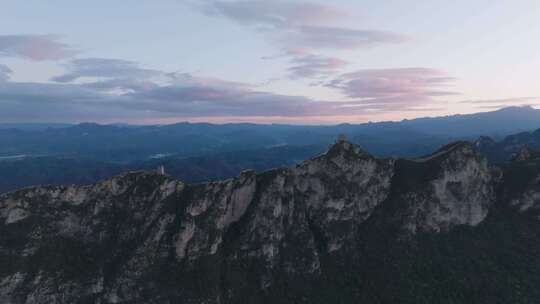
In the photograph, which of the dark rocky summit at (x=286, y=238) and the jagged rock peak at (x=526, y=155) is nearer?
the dark rocky summit at (x=286, y=238)

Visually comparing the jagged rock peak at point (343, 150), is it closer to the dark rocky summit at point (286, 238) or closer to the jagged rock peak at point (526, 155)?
the dark rocky summit at point (286, 238)

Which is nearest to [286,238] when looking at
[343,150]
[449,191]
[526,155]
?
[343,150]

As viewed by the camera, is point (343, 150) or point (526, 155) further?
point (526, 155)

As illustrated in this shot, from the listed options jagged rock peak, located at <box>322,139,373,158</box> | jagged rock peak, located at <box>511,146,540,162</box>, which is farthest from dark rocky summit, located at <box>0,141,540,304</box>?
jagged rock peak, located at <box>511,146,540,162</box>

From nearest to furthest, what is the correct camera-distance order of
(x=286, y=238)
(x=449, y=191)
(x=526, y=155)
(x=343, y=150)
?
(x=286, y=238) < (x=343, y=150) < (x=449, y=191) < (x=526, y=155)

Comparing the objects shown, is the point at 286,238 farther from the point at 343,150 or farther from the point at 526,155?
the point at 526,155

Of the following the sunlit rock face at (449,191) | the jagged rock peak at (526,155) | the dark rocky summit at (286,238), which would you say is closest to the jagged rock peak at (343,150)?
the dark rocky summit at (286,238)

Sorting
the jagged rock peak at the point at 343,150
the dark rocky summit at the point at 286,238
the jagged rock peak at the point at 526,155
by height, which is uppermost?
the jagged rock peak at the point at 343,150

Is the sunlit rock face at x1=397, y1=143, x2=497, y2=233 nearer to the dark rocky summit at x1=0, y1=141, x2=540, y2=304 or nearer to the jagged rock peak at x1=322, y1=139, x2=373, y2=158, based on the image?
the dark rocky summit at x1=0, y1=141, x2=540, y2=304

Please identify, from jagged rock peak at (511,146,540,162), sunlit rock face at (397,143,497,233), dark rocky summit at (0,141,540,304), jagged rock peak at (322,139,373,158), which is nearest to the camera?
dark rocky summit at (0,141,540,304)
